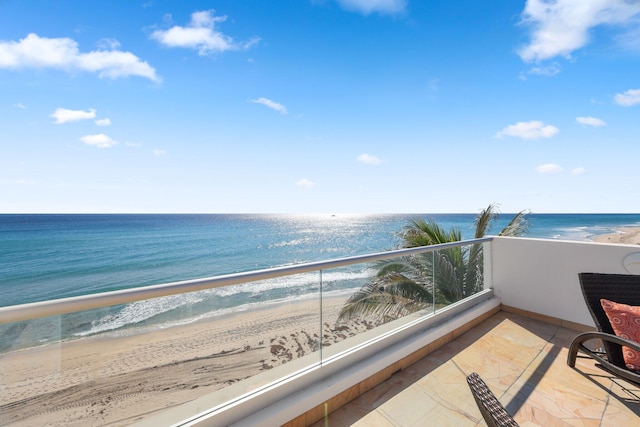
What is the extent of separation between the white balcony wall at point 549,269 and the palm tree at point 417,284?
0.31m

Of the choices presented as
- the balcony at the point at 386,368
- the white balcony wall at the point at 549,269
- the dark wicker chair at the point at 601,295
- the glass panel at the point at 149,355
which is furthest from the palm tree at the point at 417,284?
the dark wicker chair at the point at 601,295

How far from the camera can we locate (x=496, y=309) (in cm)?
375

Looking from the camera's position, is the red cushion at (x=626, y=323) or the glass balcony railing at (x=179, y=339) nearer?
the glass balcony railing at (x=179, y=339)

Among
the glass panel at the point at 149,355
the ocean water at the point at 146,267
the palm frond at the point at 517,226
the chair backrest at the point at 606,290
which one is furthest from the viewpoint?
the palm frond at the point at 517,226

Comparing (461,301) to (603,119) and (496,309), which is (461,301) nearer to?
(496,309)

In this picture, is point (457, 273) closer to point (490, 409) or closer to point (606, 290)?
point (606, 290)

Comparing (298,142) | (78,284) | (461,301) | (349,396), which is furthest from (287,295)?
(78,284)

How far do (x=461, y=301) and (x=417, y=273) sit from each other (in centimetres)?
88

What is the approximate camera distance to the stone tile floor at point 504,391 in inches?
76.5

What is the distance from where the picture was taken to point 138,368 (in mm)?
1463

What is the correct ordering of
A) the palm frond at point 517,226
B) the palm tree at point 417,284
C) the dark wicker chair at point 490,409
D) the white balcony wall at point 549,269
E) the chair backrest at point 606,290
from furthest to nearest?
1. the palm frond at point 517,226
2. the white balcony wall at point 549,269
3. the palm tree at point 417,284
4. the chair backrest at point 606,290
5. the dark wicker chair at point 490,409

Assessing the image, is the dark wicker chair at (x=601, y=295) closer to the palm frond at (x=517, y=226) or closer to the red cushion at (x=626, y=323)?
the red cushion at (x=626, y=323)

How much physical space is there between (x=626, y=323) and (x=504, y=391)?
1.08 metres

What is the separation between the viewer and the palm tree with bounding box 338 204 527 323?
268cm
